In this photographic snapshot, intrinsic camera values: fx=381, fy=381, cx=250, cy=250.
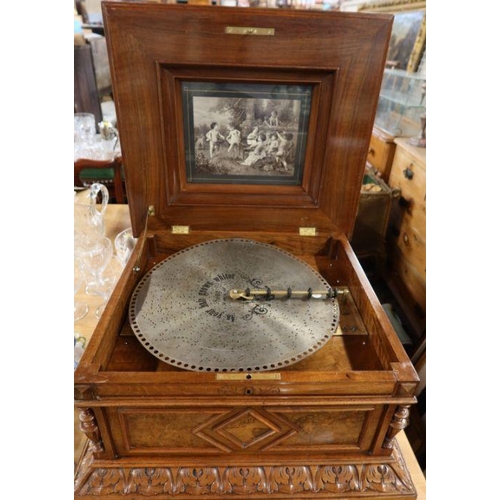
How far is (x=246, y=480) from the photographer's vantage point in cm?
80

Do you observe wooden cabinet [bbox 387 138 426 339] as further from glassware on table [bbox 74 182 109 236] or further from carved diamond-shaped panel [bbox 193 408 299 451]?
glassware on table [bbox 74 182 109 236]

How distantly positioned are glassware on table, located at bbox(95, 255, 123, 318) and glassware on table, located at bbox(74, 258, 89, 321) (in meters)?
0.04

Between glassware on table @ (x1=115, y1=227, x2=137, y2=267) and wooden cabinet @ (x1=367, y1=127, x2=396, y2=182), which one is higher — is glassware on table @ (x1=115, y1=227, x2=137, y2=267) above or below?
below

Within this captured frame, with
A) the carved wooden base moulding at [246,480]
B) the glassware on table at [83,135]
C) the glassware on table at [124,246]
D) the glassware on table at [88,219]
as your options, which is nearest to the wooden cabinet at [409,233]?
the carved wooden base moulding at [246,480]

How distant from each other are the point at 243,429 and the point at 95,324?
615 millimetres

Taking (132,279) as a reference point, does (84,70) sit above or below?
above

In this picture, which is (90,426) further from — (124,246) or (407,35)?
(407,35)

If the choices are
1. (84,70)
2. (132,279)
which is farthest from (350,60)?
(84,70)

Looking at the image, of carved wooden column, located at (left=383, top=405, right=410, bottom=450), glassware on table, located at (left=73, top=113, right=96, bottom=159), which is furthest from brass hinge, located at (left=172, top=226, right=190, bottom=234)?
glassware on table, located at (left=73, top=113, right=96, bottom=159)

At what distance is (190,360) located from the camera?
0.77 metres

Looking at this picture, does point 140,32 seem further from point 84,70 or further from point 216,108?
point 84,70

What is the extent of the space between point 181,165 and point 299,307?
→ 1.74ft

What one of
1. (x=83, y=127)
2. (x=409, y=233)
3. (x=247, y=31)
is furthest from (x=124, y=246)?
(x=83, y=127)

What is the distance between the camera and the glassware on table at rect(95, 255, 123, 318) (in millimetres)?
1252
